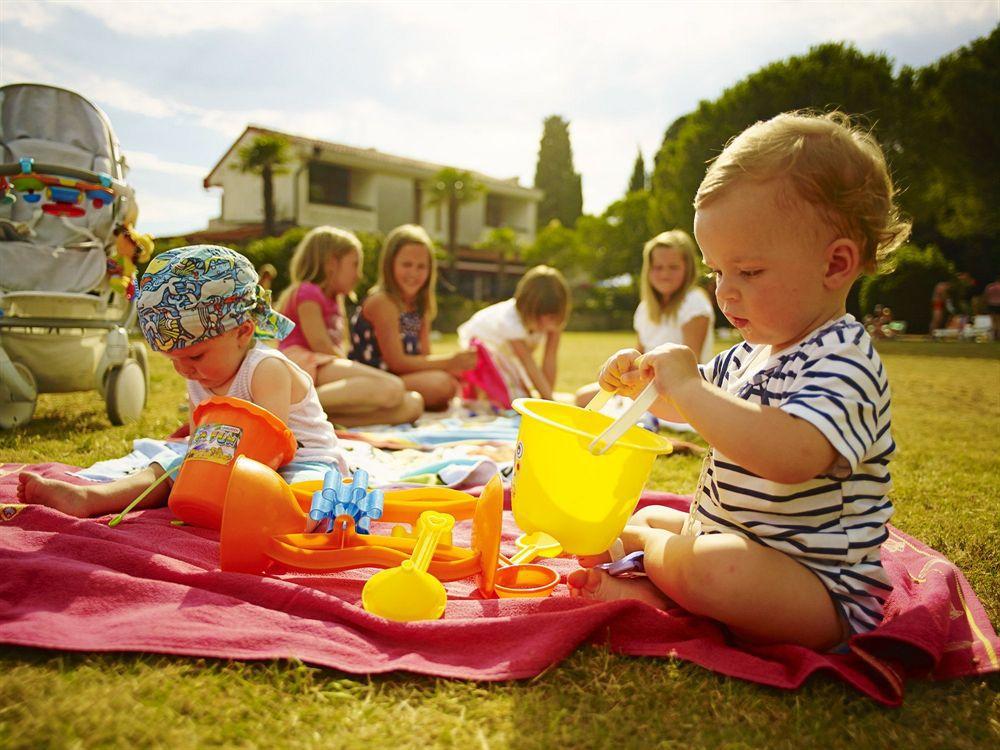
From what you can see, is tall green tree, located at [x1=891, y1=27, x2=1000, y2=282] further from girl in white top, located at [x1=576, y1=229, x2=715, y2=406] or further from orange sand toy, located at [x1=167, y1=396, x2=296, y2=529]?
orange sand toy, located at [x1=167, y1=396, x2=296, y2=529]

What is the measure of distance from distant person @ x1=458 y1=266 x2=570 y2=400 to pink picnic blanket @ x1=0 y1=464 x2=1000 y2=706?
3447 millimetres

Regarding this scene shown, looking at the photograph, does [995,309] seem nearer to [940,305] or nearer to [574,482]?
[940,305]

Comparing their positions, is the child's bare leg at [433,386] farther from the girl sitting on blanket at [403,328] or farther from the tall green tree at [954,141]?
the tall green tree at [954,141]

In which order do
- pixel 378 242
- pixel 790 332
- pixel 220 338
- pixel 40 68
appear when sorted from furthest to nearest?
pixel 378 242 < pixel 40 68 < pixel 220 338 < pixel 790 332

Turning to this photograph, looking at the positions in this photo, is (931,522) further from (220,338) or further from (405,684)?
(220,338)

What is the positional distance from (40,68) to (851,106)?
2111 cm

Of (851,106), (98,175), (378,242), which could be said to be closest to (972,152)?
(851,106)

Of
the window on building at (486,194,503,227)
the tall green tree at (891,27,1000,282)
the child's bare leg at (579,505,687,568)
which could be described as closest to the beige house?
the window on building at (486,194,503,227)

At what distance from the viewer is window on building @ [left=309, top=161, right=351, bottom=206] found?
2406cm

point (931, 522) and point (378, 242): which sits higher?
point (378, 242)

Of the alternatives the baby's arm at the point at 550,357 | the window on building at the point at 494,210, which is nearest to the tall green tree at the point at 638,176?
the window on building at the point at 494,210

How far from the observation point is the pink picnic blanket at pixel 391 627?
1359 millimetres

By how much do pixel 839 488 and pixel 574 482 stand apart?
0.58 metres

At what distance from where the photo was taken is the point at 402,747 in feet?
3.73
